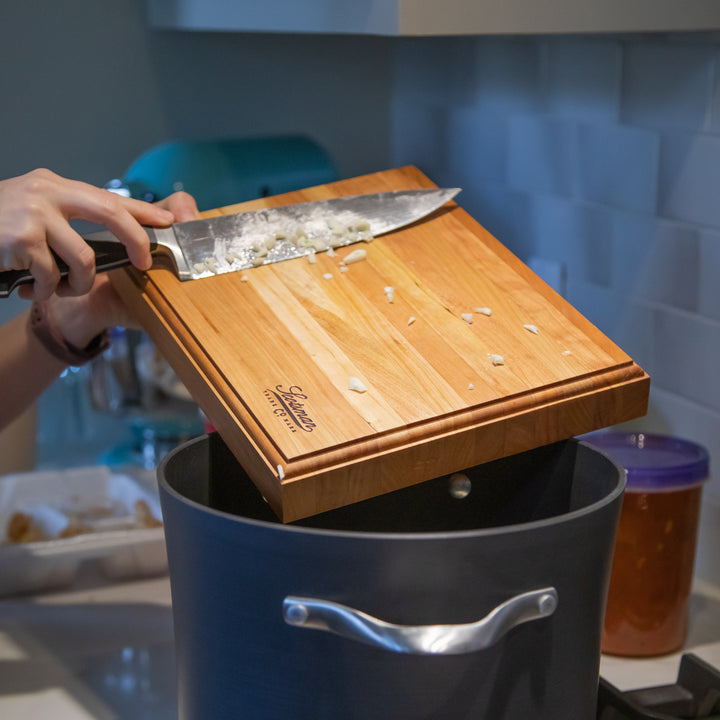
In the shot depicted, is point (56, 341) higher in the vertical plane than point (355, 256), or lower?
lower

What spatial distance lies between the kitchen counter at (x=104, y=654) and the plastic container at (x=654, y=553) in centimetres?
2

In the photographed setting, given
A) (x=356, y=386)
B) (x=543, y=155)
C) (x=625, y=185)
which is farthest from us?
(x=543, y=155)

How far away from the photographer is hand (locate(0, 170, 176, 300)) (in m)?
0.63

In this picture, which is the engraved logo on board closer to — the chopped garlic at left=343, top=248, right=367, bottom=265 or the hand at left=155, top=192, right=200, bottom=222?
the chopped garlic at left=343, top=248, right=367, bottom=265

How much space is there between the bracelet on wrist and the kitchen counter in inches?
8.7

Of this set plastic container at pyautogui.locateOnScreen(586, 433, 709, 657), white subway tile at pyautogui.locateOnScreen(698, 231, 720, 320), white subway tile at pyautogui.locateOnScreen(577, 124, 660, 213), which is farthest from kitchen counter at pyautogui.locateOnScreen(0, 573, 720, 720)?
white subway tile at pyautogui.locateOnScreen(577, 124, 660, 213)

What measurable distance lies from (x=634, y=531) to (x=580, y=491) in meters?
0.20

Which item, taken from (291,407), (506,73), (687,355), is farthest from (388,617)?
(506,73)

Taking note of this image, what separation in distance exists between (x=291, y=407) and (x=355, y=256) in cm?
17

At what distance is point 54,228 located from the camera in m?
0.64

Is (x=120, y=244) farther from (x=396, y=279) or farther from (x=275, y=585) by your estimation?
(x=275, y=585)

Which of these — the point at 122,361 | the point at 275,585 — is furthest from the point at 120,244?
the point at 122,361

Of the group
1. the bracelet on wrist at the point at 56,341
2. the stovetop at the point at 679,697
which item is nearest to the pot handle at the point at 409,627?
the stovetop at the point at 679,697

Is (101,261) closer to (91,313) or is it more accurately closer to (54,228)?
(54,228)
